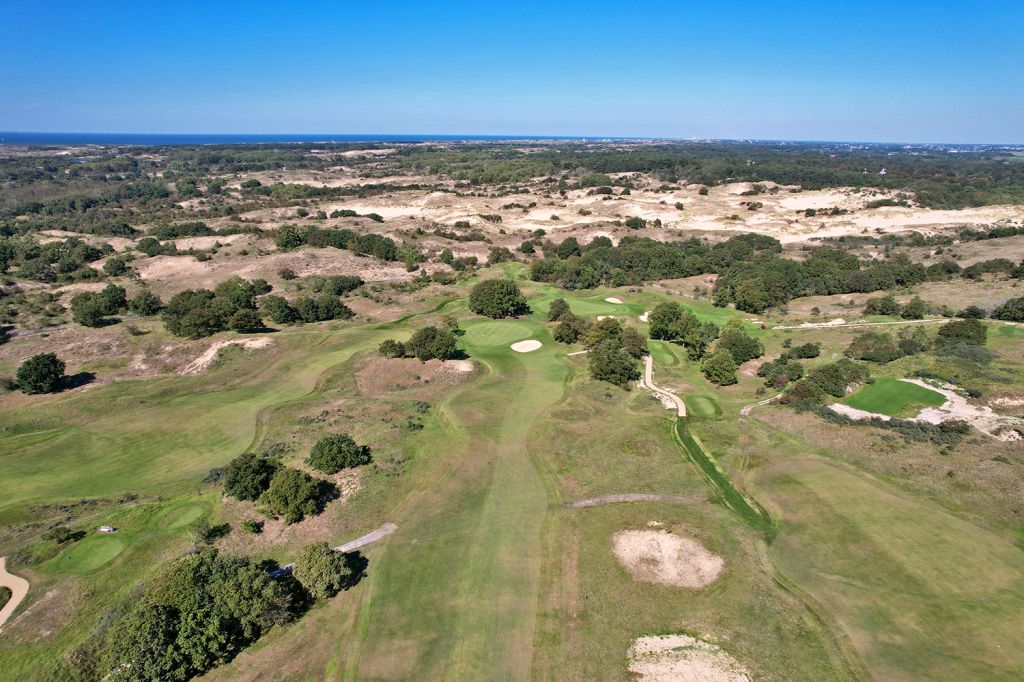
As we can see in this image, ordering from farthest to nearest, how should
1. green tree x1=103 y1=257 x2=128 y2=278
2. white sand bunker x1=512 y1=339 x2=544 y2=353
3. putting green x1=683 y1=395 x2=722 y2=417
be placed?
green tree x1=103 y1=257 x2=128 y2=278 < white sand bunker x1=512 y1=339 x2=544 y2=353 < putting green x1=683 y1=395 x2=722 y2=417

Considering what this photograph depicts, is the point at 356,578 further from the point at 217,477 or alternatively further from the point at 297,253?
the point at 297,253

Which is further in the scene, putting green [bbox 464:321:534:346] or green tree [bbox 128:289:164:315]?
green tree [bbox 128:289:164:315]

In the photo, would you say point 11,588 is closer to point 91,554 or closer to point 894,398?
point 91,554

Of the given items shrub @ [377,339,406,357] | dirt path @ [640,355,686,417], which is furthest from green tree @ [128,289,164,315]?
dirt path @ [640,355,686,417]

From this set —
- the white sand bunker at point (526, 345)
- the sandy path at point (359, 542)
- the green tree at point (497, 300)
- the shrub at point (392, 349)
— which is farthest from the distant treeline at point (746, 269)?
the sandy path at point (359, 542)

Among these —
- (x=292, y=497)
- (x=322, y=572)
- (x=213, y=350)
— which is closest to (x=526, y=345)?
(x=213, y=350)

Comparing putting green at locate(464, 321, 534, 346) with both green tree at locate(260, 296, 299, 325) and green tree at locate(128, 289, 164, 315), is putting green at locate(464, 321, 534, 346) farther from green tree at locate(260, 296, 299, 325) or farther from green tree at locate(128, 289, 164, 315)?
A: green tree at locate(128, 289, 164, 315)

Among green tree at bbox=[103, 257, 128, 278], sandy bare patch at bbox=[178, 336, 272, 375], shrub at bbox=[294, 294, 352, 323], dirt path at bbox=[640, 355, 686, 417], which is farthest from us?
green tree at bbox=[103, 257, 128, 278]

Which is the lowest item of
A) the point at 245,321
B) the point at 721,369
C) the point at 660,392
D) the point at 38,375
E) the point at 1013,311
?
the point at 660,392
